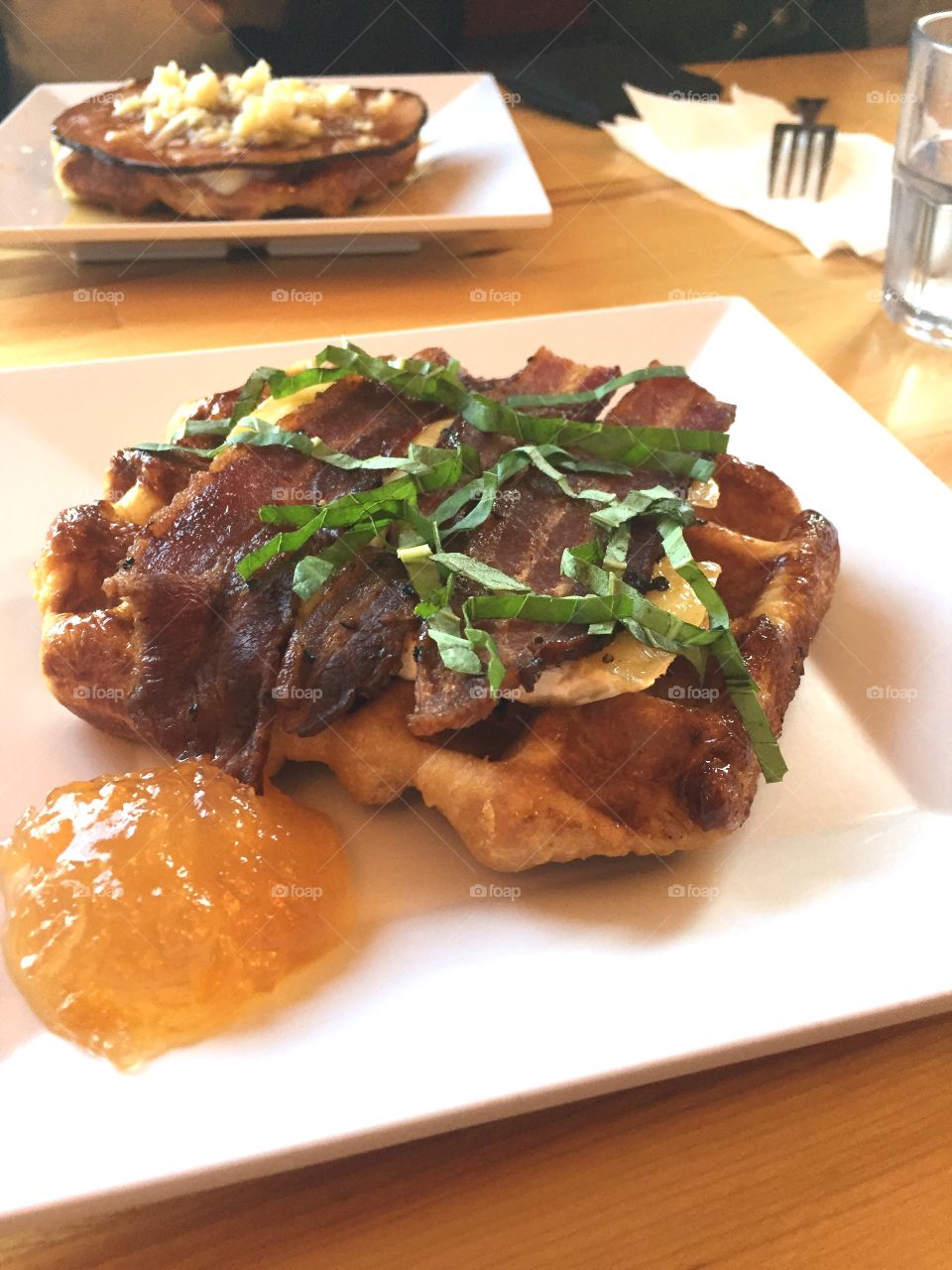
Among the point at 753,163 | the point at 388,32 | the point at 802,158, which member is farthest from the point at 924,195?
the point at 388,32

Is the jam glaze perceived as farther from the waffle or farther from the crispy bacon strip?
the crispy bacon strip

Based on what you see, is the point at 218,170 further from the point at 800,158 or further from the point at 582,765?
the point at 582,765

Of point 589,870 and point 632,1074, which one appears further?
point 589,870

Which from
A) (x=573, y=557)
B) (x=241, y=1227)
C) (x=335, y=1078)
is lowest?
(x=241, y=1227)

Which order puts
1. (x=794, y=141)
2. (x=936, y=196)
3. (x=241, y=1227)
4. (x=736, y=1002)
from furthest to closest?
(x=794, y=141), (x=936, y=196), (x=736, y=1002), (x=241, y=1227)

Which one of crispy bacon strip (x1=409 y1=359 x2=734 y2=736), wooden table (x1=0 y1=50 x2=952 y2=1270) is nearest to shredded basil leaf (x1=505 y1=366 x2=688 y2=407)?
crispy bacon strip (x1=409 y1=359 x2=734 y2=736)

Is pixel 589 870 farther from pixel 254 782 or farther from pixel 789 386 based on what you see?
pixel 789 386

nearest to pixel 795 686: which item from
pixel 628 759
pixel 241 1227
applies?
pixel 628 759
